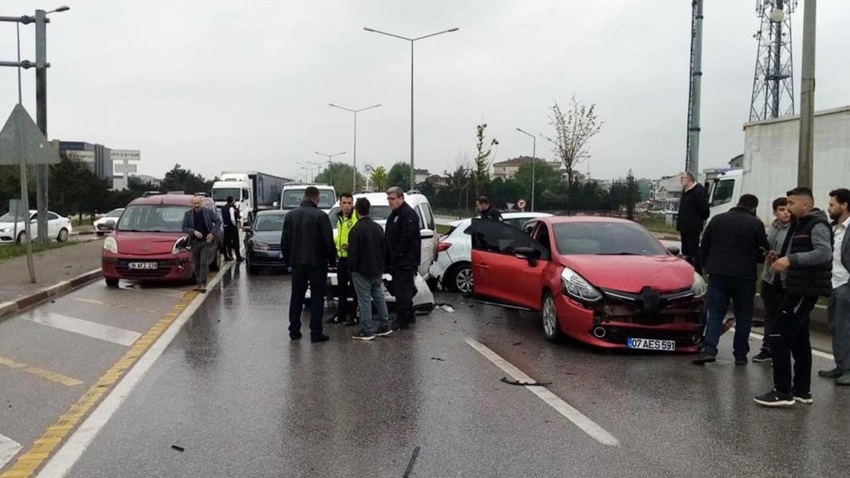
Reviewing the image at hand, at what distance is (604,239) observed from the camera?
379 inches

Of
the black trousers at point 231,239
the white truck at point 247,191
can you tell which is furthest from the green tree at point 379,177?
the black trousers at point 231,239

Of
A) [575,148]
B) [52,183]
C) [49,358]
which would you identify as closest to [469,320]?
[49,358]

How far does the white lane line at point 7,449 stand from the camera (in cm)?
501

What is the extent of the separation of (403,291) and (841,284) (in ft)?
16.4

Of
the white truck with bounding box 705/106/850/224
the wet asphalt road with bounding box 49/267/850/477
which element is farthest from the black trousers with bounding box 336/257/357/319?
the white truck with bounding box 705/106/850/224

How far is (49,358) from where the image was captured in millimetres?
8242

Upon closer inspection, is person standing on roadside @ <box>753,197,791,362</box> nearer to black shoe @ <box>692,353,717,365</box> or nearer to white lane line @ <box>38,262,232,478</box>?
black shoe @ <box>692,353,717,365</box>

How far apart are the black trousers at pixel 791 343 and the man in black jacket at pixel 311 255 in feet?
16.0

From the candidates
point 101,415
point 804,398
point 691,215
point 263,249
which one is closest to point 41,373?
point 101,415

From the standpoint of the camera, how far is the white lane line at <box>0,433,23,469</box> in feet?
16.4

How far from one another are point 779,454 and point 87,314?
965 centimetres

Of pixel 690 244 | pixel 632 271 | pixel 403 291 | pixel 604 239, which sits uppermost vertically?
pixel 604 239

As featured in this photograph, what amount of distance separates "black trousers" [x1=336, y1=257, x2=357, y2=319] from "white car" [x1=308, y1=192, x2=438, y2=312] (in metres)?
0.58

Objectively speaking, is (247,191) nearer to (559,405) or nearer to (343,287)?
(343,287)
